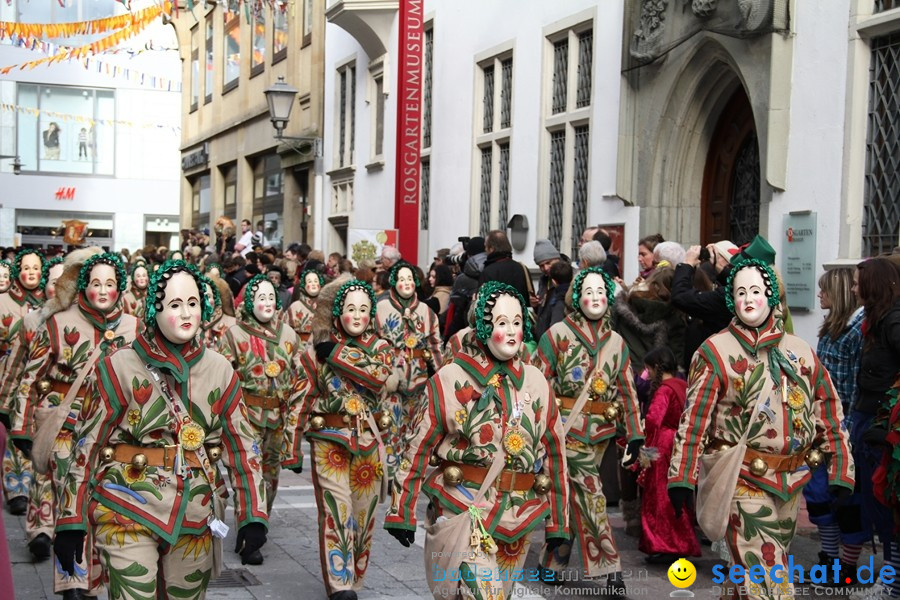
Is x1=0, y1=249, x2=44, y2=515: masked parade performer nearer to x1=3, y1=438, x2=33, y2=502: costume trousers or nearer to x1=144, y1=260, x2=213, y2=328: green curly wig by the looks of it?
x1=3, y1=438, x2=33, y2=502: costume trousers

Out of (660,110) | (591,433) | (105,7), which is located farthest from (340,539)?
(105,7)

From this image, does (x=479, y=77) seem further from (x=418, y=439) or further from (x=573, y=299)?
(x=418, y=439)

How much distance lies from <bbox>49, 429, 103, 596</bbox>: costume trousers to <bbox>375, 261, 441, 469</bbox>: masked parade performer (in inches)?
113

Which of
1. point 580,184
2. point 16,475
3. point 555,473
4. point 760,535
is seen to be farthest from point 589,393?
point 580,184

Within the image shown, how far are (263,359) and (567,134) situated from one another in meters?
7.55

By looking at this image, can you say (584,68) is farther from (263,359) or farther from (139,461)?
(139,461)

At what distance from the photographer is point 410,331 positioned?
33.7ft

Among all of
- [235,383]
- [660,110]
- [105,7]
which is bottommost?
[235,383]

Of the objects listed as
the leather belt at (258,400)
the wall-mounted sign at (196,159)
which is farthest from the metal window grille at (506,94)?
the wall-mounted sign at (196,159)

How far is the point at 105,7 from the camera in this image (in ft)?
144

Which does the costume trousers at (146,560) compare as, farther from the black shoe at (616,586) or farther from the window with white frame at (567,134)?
the window with white frame at (567,134)

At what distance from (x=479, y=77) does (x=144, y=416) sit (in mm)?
14208

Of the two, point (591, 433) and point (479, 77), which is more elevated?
point (479, 77)

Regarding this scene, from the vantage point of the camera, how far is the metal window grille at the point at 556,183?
634 inches
